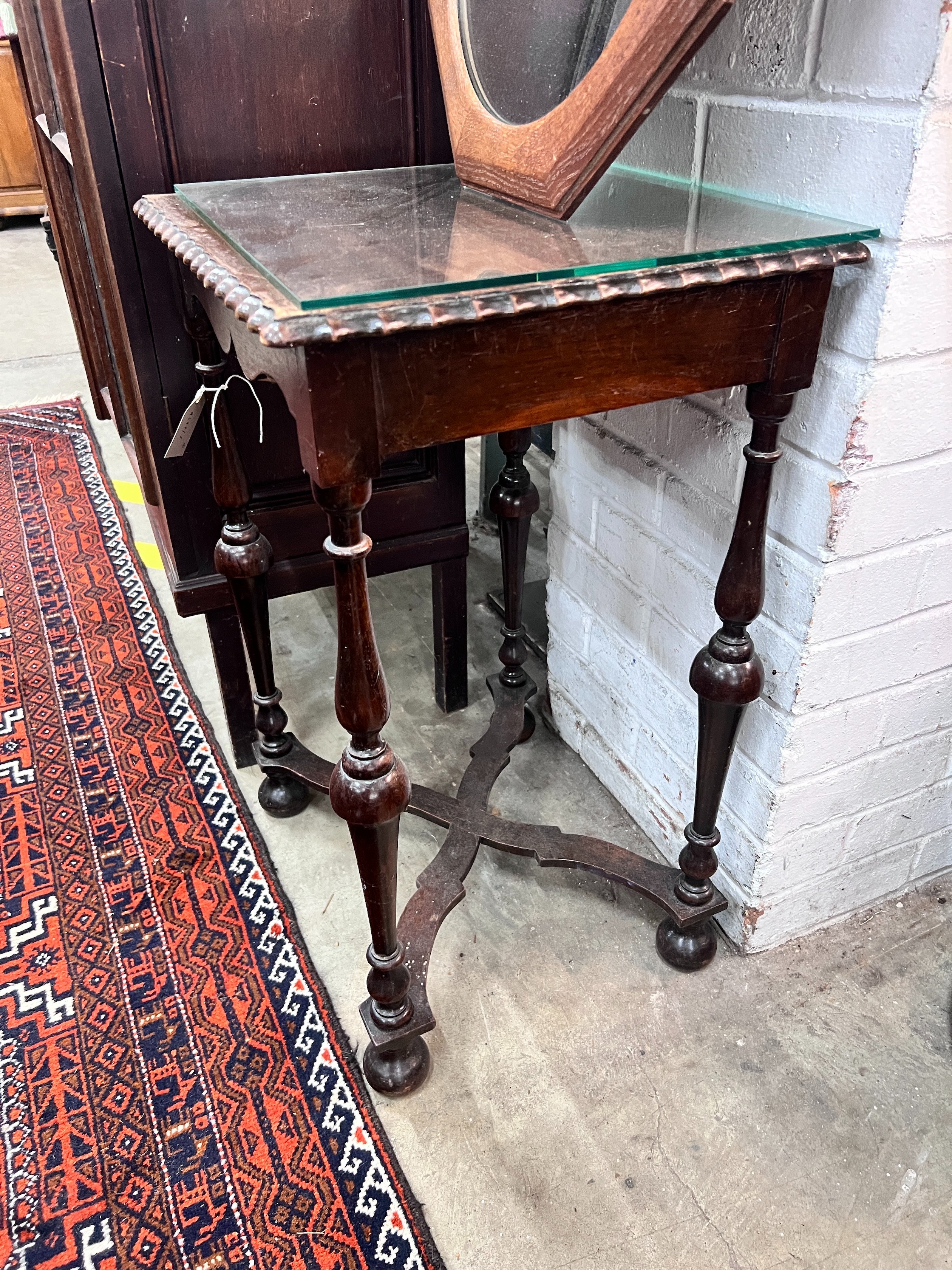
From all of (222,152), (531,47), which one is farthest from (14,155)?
(531,47)

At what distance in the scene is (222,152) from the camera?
3.91 feet

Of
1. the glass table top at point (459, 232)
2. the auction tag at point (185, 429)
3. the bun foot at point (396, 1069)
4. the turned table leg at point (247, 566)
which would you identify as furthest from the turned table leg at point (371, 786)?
the turned table leg at point (247, 566)

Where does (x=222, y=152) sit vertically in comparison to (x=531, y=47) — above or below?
below

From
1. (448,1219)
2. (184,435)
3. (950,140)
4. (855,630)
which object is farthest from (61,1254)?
(950,140)

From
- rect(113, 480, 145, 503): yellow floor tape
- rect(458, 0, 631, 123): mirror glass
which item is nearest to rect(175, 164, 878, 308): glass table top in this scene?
rect(458, 0, 631, 123): mirror glass

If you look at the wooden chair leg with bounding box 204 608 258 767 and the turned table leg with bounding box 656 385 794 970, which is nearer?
the turned table leg with bounding box 656 385 794 970

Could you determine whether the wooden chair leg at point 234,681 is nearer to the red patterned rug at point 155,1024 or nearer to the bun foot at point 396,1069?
the red patterned rug at point 155,1024

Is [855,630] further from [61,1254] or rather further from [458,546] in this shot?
[61,1254]

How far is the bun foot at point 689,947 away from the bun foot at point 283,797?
620mm

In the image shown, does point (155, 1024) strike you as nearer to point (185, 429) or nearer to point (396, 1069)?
point (396, 1069)

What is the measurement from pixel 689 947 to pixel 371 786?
580mm

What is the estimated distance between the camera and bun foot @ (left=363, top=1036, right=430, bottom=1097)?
1.09 meters

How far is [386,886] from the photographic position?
1.00 m

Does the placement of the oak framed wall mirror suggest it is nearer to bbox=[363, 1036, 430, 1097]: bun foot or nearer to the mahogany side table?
the mahogany side table
